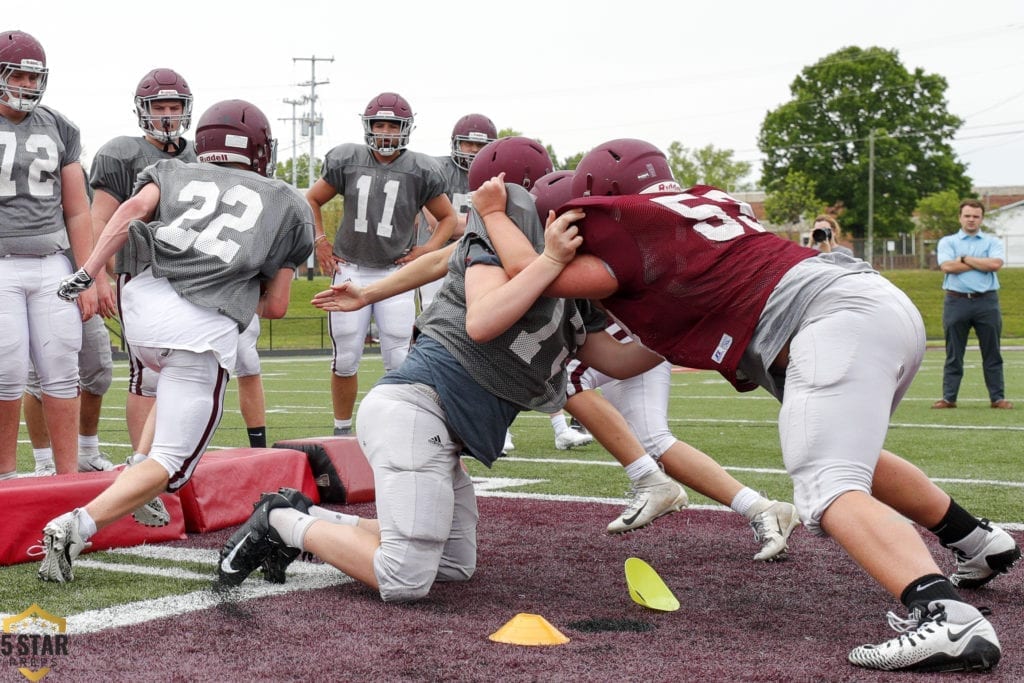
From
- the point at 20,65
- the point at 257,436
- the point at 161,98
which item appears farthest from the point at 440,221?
the point at 20,65

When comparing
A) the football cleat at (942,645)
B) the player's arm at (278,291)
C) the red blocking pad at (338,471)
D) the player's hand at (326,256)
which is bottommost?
the red blocking pad at (338,471)

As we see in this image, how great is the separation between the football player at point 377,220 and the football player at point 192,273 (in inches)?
112

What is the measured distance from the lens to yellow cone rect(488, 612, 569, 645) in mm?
2848

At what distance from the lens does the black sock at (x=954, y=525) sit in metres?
3.30

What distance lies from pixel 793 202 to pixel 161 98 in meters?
48.9

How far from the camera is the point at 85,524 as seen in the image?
3.54 metres

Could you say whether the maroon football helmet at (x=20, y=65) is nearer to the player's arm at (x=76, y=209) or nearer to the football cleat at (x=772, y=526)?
the player's arm at (x=76, y=209)

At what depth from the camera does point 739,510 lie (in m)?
3.97

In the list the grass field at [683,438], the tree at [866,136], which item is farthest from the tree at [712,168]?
the grass field at [683,438]

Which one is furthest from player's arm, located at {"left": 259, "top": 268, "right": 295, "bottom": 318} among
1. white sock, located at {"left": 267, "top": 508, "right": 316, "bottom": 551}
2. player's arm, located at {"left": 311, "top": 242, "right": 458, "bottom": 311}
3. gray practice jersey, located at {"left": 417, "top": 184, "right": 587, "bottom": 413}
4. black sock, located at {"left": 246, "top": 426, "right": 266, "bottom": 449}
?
black sock, located at {"left": 246, "top": 426, "right": 266, "bottom": 449}

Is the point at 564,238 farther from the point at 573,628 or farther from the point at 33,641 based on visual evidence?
the point at 33,641

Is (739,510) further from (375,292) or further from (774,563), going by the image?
(375,292)

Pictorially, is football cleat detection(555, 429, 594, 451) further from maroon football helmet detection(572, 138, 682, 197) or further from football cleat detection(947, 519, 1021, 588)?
maroon football helmet detection(572, 138, 682, 197)

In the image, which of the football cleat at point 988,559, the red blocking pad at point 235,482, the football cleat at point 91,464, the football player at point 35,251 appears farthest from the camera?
the football cleat at point 91,464
